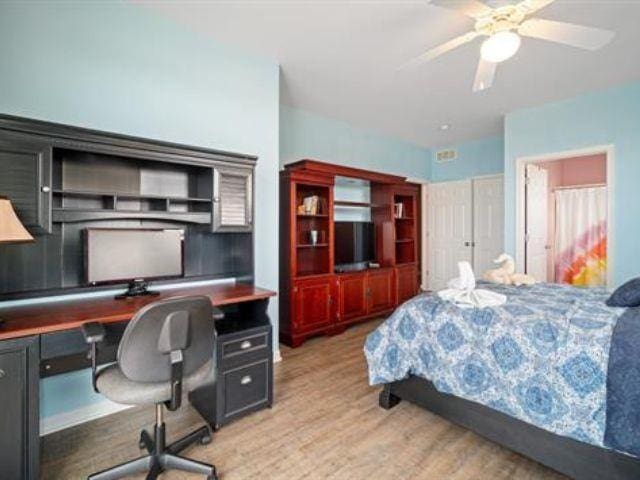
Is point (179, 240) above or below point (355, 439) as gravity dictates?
above

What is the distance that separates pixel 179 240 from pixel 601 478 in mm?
2694

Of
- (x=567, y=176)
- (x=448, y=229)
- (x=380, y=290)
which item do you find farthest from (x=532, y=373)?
(x=567, y=176)

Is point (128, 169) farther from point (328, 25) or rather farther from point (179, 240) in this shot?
point (328, 25)

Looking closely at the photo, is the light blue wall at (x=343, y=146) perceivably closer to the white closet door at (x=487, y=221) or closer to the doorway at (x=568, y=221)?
the white closet door at (x=487, y=221)

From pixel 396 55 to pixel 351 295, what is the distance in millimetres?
2619

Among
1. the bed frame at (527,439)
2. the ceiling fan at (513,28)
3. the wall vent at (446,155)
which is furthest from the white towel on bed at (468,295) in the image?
the wall vent at (446,155)

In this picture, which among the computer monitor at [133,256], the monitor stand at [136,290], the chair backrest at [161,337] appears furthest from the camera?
the monitor stand at [136,290]

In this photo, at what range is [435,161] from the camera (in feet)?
19.9

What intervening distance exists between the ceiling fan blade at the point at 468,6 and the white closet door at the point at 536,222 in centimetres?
305

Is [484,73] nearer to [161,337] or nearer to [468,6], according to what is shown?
[468,6]

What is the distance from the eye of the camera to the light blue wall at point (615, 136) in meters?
3.45

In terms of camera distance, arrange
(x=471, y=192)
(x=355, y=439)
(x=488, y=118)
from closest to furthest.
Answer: (x=355, y=439), (x=488, y=118), (x=471, y=192)

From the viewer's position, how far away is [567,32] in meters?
1.86

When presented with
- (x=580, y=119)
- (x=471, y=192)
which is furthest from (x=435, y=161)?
(x=580, y=119)
